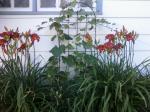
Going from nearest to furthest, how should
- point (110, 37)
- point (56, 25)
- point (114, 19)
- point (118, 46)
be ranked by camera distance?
point (118, 46) < point (110, 37) < point (56, 25) < point (114, 19)

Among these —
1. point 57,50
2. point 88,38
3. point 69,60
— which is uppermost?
point 88,38

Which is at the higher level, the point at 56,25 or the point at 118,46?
the point at 56,25

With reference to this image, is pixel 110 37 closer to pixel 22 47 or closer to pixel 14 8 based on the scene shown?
pixel 22 47

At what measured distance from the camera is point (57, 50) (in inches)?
196

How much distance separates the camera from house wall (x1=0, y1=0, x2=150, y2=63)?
5273 millimetres

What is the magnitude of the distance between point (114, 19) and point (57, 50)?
89cm

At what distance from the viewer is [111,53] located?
4.80 meters

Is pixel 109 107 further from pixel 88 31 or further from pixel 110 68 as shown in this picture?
pixel 88 31

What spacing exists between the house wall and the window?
7cm

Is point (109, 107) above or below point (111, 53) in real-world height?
below

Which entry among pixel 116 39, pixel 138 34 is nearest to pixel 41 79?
pixel 116 39

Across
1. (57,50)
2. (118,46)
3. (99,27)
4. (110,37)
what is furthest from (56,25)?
(118,46)

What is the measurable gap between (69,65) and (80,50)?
362mm

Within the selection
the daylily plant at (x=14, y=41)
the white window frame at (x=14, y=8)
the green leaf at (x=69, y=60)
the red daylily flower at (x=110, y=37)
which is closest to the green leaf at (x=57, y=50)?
→ the green leaf at (x=69, y=60)
